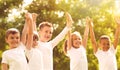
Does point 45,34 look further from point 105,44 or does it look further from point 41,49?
point 105,44

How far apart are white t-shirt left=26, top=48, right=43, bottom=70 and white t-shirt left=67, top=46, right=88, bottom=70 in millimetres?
1299

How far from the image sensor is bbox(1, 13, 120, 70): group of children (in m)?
6.89

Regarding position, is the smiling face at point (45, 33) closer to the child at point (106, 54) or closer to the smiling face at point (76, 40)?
the smiling face at point (76, 40)

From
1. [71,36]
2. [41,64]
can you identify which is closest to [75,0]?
[71,36]

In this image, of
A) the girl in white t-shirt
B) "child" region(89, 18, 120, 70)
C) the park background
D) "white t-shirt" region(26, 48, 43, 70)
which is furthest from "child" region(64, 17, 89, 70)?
the park background

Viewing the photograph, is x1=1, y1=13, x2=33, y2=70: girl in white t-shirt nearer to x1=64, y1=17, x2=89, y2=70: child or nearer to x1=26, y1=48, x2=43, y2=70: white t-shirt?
x1=26, y1=48, x2=43, y2=70: white t-shirt

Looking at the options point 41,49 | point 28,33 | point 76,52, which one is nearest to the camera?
point 28,33

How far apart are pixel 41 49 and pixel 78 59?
1.02 metres

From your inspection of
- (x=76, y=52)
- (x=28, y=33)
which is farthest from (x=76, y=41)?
(x=28, y=33)

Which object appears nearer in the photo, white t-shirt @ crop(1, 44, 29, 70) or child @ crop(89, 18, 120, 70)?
white t-shirt @ crop(1, 44, 29, 70)

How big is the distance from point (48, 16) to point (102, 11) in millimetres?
2938

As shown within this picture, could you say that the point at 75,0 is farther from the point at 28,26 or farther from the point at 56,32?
the point at 28,26

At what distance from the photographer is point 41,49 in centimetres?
831

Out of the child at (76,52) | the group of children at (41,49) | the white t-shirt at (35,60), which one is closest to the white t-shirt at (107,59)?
the group of children at (41,49)
